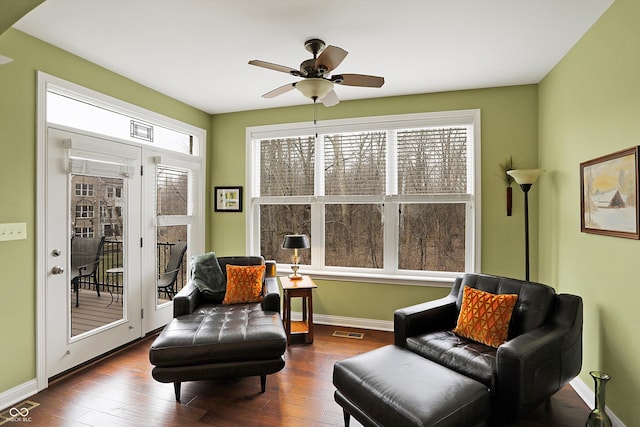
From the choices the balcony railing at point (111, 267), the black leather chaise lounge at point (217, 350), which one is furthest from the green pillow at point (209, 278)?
the balcony railing at point (111, 267)

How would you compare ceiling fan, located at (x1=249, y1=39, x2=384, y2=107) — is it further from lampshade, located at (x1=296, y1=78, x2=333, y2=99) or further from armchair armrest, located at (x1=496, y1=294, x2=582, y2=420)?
armchair armrest, located at (x1=496, y1=294, x2=582, y2=420)

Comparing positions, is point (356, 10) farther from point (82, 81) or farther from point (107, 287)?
point (107, 287)

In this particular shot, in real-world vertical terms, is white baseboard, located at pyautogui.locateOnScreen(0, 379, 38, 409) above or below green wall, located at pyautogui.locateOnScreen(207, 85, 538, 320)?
below

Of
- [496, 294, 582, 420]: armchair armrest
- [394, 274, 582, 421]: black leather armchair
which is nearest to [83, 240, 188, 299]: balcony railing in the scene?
[394, 274, 582, 421]: black leather armchair

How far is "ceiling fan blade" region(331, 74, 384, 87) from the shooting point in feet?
7.70

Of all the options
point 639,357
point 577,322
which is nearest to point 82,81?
point 577,322

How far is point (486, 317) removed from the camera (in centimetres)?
233

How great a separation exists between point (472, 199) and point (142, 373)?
3540mm

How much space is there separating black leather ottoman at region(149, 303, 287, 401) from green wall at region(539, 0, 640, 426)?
7.11ft

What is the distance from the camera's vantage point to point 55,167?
2.67 meters

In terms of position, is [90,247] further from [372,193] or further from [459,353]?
[459,353]

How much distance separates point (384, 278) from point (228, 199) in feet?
7.30

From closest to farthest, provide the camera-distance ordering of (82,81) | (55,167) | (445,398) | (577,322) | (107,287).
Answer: (445,398) → (577,322) → (55,167) → (82,81) → (107,287)

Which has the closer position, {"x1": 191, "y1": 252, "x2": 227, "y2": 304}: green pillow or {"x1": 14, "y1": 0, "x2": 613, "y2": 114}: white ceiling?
{"x1": 14, "y1": 0, "x2": 613, "y2": 114}: white ceiling
